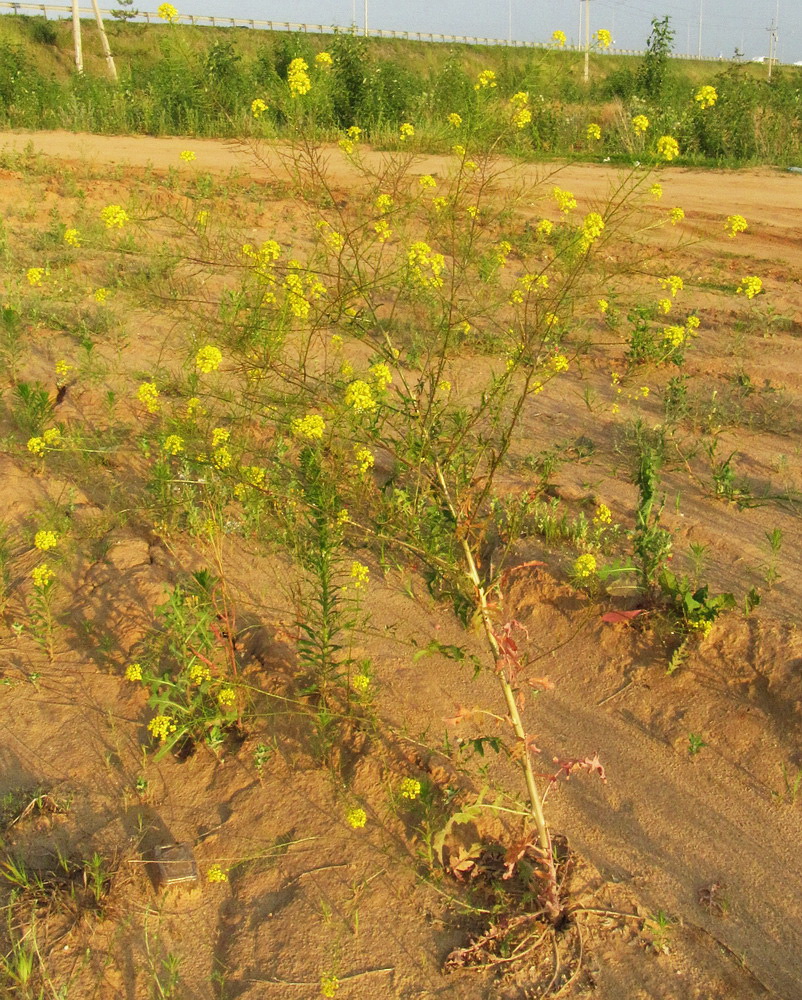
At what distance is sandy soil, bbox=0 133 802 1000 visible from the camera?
102 inches

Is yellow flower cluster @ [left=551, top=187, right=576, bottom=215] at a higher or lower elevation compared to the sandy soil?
higher

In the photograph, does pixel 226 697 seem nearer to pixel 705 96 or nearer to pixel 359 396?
pixel 359 396

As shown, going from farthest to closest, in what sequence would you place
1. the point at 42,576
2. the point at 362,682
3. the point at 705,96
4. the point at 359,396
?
the point at 42,576 → the point at 362,682 → the point at 705,96 → the point at 359,396

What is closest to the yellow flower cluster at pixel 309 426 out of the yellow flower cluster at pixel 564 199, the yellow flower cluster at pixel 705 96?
the yellow flower cluster at pixel 564 199

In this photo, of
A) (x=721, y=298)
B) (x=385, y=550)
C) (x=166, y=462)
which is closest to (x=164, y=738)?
(x=385, y=550)

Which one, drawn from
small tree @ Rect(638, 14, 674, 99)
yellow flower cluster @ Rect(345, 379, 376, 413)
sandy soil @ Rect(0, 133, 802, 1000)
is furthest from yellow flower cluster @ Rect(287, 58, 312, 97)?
small tree @ Rect(638, 14, 674, 99)

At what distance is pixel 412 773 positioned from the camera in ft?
10.3

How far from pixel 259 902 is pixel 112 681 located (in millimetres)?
1210

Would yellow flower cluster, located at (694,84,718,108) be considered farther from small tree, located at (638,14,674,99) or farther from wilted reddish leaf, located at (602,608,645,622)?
small tree, located at (638,14,674,99)

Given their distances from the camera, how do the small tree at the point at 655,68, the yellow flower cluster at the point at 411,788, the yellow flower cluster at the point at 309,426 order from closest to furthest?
the yellow flower cluster at the point at 309,426 < the yellow flower cluster at the point at 411,788 < the small tree at the point at 655,68

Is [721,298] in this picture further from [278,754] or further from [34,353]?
[278,754]

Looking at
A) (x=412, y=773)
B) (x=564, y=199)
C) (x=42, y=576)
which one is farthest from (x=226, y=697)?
(x=564, y=199)

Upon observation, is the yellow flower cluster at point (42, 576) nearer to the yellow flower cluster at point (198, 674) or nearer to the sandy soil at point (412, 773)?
the sandy soil at point (412, 773)

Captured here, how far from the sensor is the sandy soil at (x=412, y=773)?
2.60 meters
